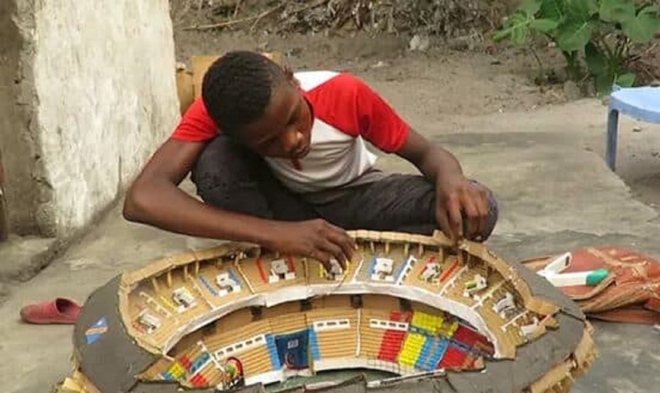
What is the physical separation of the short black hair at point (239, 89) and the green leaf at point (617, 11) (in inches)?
169

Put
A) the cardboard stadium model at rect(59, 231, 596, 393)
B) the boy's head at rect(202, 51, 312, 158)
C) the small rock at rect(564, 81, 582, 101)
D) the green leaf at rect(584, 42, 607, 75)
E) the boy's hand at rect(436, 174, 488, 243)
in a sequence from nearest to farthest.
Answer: the cardboard stadium model at rect(59, 231, 596, 393) → the boy's head at rect(202, 51, 312, 158) → the boy's hand at rect(436, 174, 488, 243) → the small rock at rect(564, 81, 582, 101) → the green leaf at rect(584, 42, 607, 75)

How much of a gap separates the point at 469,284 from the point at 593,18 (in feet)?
14.4

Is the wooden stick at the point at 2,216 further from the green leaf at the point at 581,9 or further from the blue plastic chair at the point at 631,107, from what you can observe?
the green leaf at the point at 581,9

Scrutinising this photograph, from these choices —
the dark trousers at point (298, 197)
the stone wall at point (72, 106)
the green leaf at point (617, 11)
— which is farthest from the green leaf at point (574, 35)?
the dark trousers at point (298, 197)

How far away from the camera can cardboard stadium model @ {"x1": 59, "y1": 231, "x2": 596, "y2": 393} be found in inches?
77.2

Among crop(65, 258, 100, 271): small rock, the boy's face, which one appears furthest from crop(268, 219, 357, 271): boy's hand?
crop(65, 258, 100, 271): small rock

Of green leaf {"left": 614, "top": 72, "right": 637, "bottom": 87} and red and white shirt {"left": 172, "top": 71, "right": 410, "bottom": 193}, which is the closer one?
red and white shirt {"left": 172, "top": 71, "right": 410, "bottom": 193}

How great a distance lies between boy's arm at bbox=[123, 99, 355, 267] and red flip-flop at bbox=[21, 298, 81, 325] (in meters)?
0.51

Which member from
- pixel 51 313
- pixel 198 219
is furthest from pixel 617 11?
pixel 198 219

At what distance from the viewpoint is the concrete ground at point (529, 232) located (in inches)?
96.3

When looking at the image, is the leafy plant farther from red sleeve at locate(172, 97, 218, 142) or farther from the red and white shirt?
red sleeve at locate(172, 97, 218, 142)

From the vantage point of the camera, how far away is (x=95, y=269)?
10.2ft

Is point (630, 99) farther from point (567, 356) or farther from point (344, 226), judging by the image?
point (567, 356)

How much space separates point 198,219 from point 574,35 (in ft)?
14.1
